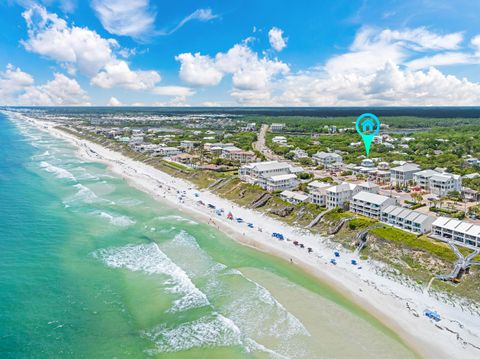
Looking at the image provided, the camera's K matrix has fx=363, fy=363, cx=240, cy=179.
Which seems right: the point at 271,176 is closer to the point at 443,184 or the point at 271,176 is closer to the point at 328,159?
the point at 328,159

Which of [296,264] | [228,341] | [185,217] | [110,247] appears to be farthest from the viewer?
[185,217]

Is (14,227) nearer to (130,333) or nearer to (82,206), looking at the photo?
(82,206)

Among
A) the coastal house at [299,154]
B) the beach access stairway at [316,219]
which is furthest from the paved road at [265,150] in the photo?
the beach access stairway at [316,219]

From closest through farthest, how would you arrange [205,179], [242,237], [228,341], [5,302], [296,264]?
[228,341], [5,302], [296,264], [242,237], [205,179]

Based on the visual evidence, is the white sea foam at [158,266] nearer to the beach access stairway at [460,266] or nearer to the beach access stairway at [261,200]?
the beach access stairway at [261,200]

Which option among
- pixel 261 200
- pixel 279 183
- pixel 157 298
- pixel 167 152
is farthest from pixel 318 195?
pixel 167 152

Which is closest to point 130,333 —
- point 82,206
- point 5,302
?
point 5,302
